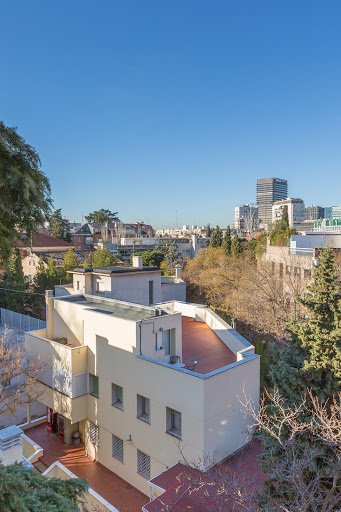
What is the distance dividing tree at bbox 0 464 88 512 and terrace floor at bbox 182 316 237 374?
665cm

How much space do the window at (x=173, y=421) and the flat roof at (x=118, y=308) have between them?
2.85m

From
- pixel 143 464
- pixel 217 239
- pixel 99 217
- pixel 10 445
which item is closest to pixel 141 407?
pixel 143 464

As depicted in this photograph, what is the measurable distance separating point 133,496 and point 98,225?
213 ft

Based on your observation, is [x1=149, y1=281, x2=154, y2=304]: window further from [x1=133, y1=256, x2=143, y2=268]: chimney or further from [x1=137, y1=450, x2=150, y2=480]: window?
[x1=137, y1=450, x2=150, y2=480]: window

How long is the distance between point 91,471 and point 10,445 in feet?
19.0

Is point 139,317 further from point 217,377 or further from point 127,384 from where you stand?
point 217,377

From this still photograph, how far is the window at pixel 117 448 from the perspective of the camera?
35.8 feet

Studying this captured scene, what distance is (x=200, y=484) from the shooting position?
711cm

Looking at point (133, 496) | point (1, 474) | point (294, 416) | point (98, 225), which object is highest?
point (98, 225)

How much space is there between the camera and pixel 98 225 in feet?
236

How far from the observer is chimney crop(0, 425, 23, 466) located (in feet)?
21.3

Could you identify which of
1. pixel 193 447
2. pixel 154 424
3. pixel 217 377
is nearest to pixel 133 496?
pixel 154 424

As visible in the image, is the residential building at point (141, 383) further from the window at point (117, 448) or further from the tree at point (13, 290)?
the tree at point (13, 290)

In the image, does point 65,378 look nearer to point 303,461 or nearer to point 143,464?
point 143,464
